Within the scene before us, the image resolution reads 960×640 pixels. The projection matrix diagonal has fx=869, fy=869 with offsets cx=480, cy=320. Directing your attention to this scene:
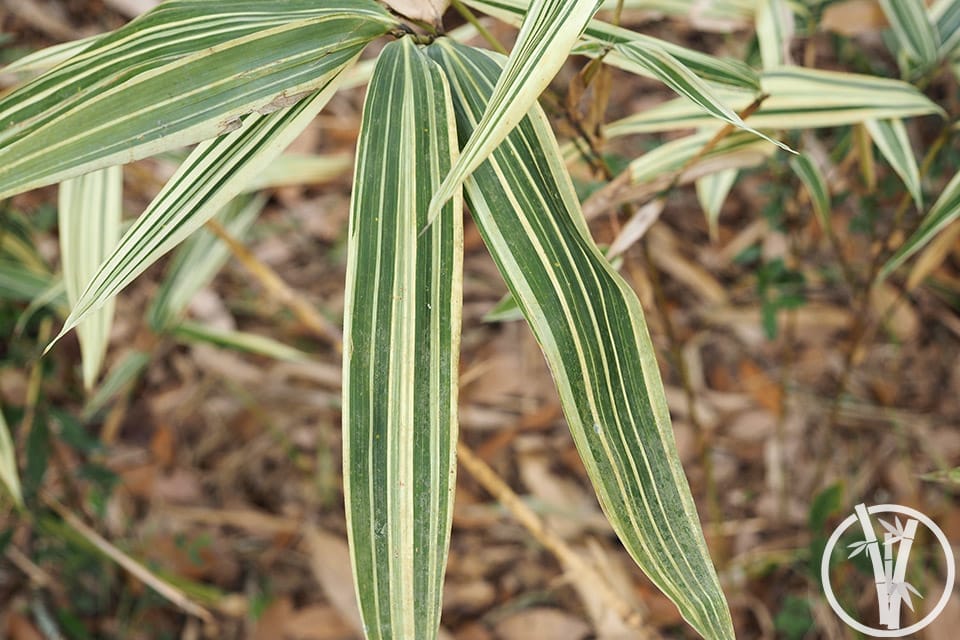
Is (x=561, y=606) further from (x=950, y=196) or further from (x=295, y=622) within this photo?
(x=950, y=196)

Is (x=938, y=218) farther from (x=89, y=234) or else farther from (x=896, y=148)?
(x=89, y=234)

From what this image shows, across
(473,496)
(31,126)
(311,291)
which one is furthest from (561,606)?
(31,126)

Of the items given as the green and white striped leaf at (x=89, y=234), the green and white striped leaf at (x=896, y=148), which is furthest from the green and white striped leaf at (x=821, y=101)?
the green and white striped leaf at (x=89, y=234)

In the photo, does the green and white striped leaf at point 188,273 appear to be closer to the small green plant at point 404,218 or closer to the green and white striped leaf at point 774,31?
the small green plant at point 404,218

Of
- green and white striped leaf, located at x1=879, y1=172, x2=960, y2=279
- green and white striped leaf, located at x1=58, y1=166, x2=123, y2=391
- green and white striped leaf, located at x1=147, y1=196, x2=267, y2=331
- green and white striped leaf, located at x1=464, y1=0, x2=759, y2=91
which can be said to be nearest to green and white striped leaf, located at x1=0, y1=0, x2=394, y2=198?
green and white striped leaf, located at x1=464, y1=0, x2=759, y2=91

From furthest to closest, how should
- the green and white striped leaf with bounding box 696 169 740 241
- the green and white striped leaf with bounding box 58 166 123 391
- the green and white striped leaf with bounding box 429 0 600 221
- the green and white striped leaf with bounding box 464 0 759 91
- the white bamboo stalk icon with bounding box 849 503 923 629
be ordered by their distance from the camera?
the green and white striped leaf with bounding box 696 169 740 241 → the green and white striped leaf with bounding box 58 166 123 391 → the white bamboo stalk icon with bounding box 849 503 923 629 → the green and white striped leaf with bounding box 464 0 759 91 → the green and white striped leaf with bounding box 429 0 600 221

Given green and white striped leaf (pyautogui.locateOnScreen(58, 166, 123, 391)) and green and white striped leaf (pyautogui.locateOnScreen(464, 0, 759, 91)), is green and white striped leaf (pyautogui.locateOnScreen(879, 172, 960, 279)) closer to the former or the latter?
green and white striped leaf (pyautogui.locateOnScreen(464, 0, 759, 91))

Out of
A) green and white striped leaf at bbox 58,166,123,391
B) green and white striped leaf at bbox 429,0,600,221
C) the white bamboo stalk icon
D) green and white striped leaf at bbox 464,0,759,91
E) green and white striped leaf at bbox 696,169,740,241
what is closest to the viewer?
green and white striped leaf at bbox 429,0,600,221
